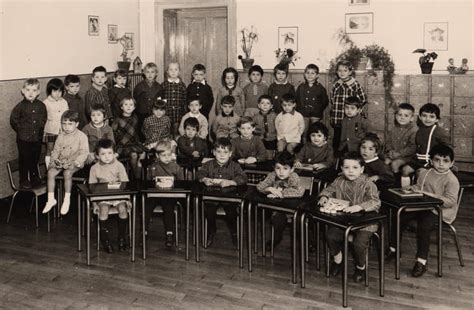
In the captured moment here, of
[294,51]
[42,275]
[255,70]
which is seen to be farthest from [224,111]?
[42,275]

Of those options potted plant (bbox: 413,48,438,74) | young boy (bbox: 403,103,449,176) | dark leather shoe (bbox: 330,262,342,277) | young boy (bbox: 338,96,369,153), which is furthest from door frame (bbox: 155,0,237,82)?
dark leather shoe (bbox: 330,262,342,277)

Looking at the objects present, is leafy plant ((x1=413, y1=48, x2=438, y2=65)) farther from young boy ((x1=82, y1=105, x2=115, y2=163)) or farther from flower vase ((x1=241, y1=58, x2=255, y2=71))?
young boy ((x1=82, y1=105, x2=115, y2=163))

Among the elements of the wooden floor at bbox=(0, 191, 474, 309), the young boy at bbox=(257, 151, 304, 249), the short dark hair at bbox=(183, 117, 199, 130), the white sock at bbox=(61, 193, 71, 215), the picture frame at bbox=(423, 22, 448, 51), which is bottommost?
the wooden floor at bbox=(0, 191, 474, 309)

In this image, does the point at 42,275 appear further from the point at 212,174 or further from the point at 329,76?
the point at 329,76

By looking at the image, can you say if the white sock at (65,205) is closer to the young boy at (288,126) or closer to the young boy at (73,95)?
the young boy at (73,95)

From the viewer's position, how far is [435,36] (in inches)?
317

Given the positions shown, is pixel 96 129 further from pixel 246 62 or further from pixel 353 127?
pixel 246 62

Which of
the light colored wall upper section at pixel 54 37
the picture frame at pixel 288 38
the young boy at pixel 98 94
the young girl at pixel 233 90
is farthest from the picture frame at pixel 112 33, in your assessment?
the picture frame at pixel 288 38

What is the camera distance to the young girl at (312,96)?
24.8 feet

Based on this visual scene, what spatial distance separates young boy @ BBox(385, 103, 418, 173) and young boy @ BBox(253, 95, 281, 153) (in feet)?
4.72

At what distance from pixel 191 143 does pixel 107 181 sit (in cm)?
159

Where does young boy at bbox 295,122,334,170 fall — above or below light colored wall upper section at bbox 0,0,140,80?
below

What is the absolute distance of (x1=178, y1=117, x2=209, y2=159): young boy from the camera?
20.3 ft

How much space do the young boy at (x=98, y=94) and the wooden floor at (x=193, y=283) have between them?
2.45m
